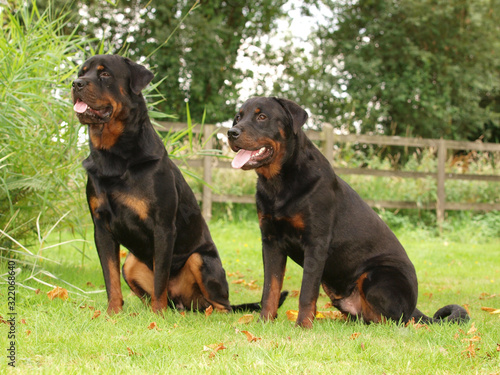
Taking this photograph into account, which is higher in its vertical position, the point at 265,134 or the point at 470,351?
the point at 265,134

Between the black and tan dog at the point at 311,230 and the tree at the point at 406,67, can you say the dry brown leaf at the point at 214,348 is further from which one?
the tree at the point at 406,67

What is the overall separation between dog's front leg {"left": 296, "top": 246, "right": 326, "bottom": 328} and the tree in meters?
15.7

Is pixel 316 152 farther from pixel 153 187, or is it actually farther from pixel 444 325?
pixel 444 325

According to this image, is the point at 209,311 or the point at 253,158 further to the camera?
the point at 209,311

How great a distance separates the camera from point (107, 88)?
3.35 meters

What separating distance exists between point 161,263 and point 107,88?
1.16 meters

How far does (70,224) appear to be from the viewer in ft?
15.8

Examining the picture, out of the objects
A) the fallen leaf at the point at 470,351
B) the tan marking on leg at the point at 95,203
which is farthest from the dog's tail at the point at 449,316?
the tan marking on leg at the point at 95,203

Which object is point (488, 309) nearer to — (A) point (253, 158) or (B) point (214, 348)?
Result: (A) point (253, 158)

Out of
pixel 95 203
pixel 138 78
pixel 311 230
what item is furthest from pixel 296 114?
pixel 95 203

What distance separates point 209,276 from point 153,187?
819mm

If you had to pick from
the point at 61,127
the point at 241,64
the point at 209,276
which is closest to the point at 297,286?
the point at 209,276

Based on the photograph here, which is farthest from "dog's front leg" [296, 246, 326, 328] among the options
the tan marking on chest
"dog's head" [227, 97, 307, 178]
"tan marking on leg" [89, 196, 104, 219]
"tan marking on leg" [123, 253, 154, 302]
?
"tan marking on leg" [89, 196, 104, 219]

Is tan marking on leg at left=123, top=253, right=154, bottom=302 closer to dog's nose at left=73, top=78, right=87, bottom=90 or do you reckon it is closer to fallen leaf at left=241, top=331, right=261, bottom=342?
fallen leaf at left=241, top=331, right=261, bottom=342
